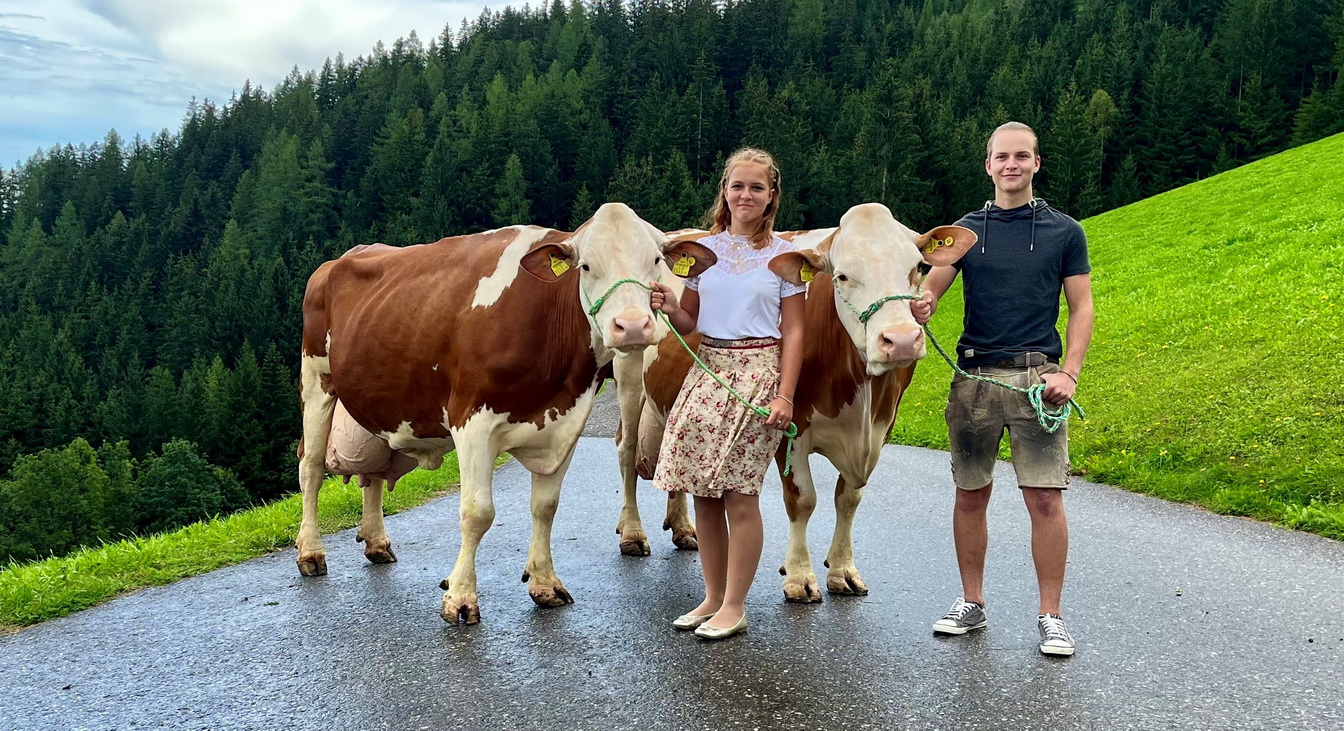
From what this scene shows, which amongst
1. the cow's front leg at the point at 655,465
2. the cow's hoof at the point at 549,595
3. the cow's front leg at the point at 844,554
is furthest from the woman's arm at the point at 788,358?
the cow's front leg at the point at 655,465

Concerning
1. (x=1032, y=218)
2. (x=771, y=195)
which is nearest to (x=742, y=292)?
(x=771, y=195)

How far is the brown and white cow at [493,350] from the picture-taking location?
5328 mm

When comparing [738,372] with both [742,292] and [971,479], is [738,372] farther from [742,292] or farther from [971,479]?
[971,479]

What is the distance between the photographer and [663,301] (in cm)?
501

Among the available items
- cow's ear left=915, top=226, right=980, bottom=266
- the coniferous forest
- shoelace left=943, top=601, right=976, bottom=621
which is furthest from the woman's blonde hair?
the coniferous forest

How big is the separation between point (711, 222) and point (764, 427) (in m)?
1.10

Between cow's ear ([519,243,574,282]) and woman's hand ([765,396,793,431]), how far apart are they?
4.62 feet

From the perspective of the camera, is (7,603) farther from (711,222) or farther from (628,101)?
(628,101)

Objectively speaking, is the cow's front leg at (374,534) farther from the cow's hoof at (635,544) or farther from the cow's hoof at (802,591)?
the cow's hoof at (802,591)

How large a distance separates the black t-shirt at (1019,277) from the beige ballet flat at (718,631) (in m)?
1.64

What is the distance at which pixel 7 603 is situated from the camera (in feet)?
20.1

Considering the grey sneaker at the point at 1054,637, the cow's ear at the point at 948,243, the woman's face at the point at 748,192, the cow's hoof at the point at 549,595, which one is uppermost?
the woman's face at the point at 748,192

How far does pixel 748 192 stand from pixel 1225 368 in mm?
9965

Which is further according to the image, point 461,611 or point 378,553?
point 378,553
